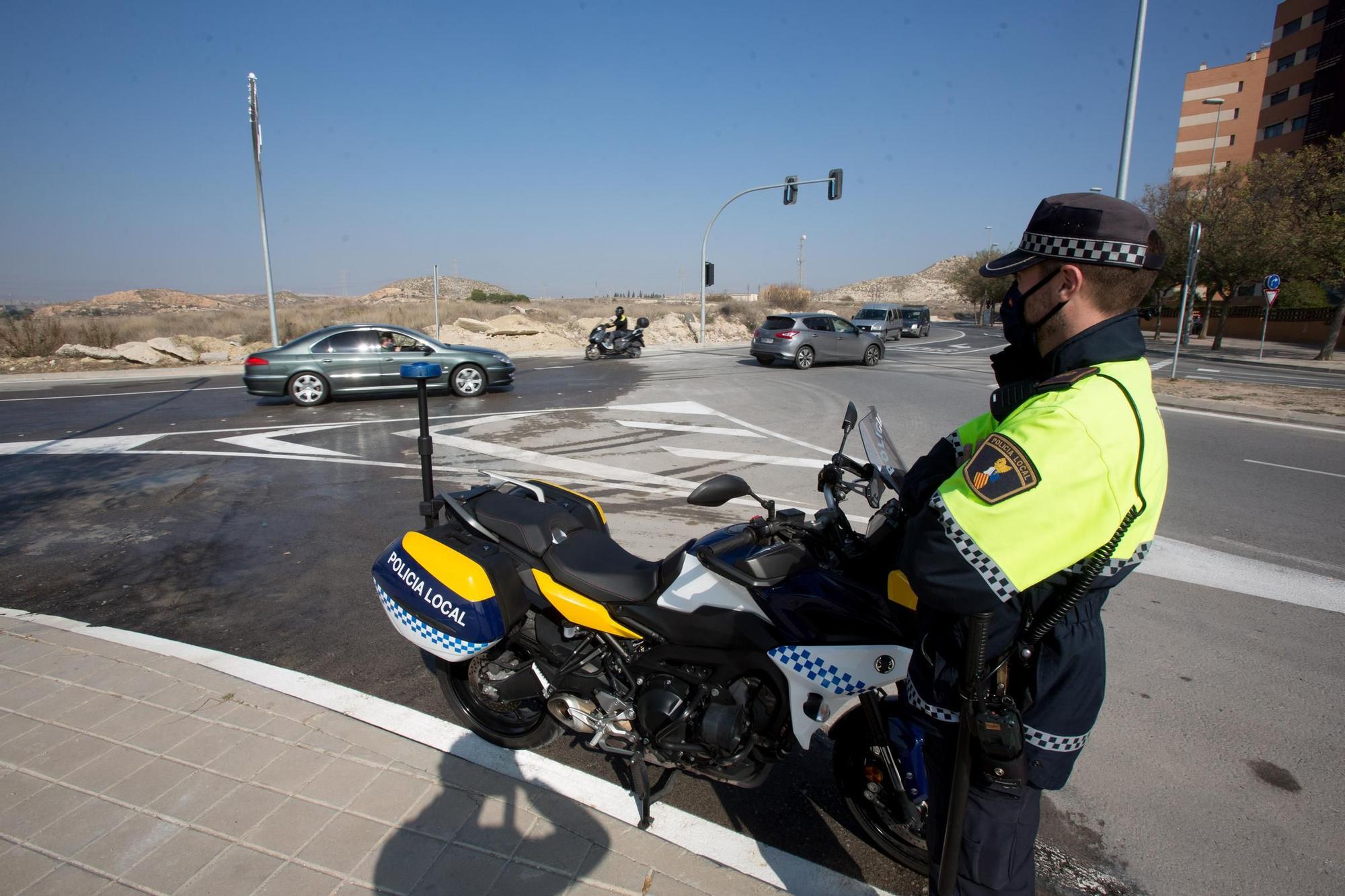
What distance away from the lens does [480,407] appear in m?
12.2

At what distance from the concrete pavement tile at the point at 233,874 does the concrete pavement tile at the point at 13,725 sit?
132cm

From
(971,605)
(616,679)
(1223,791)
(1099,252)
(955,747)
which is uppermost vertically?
(1099,252)

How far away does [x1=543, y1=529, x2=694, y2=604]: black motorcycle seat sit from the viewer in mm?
2439

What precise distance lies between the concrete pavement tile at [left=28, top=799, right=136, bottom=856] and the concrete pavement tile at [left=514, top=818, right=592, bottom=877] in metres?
1.41

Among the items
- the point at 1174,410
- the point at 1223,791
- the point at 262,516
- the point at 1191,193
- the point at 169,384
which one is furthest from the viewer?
the point at 1191,193

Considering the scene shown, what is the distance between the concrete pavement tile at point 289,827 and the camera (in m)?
2.36

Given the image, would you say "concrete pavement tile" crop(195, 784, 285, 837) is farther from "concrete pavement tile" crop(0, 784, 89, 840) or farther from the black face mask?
the black face mask

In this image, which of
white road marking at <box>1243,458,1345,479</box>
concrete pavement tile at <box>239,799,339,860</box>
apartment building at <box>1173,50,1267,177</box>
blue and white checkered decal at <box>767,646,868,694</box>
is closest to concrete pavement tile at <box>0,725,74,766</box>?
concrete pavement tile at <box>239,799,339,860</box>

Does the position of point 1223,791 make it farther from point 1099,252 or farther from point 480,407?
point 480,407

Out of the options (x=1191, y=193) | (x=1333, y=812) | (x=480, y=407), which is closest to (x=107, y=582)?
(x=1333, y=812)

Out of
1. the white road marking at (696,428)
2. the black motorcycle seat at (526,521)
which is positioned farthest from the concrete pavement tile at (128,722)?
the white road marking at (696,428)

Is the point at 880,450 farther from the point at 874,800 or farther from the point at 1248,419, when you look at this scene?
the point at 1248,419

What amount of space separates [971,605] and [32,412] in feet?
48.8

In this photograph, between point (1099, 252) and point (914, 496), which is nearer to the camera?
point (1099, 252)
